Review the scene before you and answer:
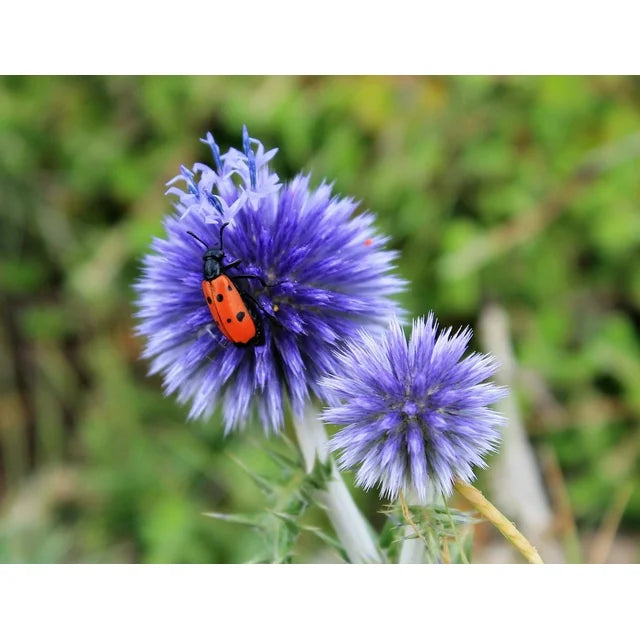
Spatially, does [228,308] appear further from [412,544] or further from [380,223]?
[380,223]

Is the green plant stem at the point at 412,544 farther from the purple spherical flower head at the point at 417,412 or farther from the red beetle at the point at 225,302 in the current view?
the red beetle at the point at 225,302

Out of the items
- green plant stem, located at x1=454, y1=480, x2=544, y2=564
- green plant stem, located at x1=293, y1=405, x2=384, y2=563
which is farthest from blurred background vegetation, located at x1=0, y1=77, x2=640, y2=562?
green plant stem, located at x1=454, y1=480, x2=544, y2=564

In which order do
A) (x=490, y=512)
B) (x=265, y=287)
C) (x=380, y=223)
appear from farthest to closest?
(x=380, y=223) → (x=265, y=287) → (x=490, y=512)

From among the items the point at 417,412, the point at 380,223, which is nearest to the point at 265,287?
the point at 417,412

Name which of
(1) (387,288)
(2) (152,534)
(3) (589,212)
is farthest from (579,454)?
(1) (387,288)

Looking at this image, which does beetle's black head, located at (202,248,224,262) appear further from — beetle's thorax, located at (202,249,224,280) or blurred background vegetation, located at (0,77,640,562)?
blurred background vegetation, located at (0,77,640,562)
